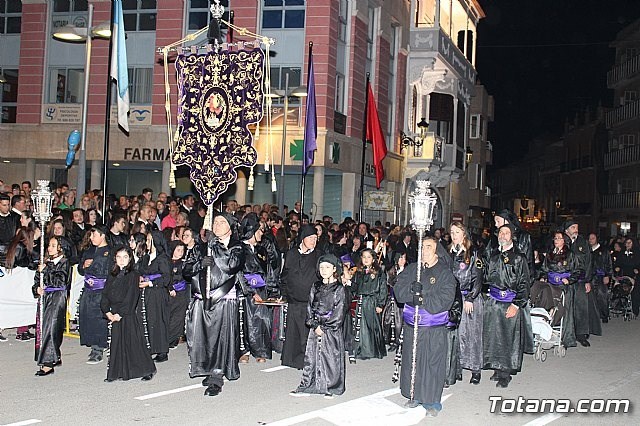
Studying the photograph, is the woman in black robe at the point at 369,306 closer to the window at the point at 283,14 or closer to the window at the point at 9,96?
the window at the point at 283,14

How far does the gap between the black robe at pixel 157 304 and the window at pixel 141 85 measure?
1712cm

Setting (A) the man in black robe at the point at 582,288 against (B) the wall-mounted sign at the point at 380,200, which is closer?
(A) the man in black robe at the point at 582,288

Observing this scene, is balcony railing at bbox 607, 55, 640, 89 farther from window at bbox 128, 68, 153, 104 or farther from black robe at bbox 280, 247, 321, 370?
black robe at bbox 280, 247, 321, 370

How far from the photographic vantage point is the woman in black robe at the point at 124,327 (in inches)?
389

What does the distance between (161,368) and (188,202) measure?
7153 mm

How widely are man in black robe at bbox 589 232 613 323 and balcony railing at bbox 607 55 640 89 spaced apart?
3793cm

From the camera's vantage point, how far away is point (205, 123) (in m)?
11.0

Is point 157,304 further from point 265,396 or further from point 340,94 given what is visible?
point 340,94

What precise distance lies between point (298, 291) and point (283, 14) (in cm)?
1745

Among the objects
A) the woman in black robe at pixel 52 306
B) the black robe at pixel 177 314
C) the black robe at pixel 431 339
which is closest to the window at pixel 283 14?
the black robe at pixel 177 314

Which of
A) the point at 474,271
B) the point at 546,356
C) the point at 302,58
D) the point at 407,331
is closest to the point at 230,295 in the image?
the point at 407,331

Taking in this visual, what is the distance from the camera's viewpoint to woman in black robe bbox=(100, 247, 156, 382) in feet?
32.4

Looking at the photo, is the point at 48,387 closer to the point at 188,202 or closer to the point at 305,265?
the point at 305,265
